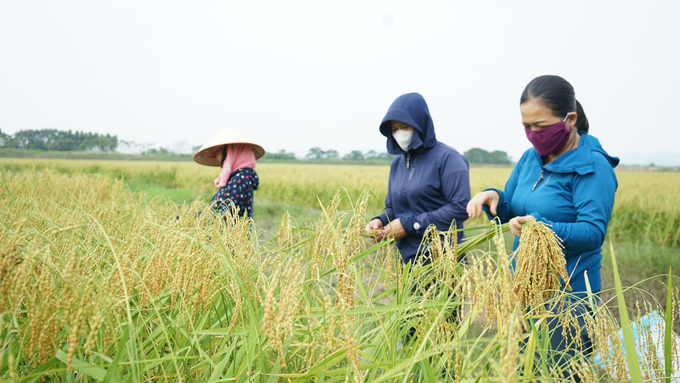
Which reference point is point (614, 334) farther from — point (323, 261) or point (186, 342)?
point (186, 342)

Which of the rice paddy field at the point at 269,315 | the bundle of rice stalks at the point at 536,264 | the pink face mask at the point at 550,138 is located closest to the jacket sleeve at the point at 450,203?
the pink face mask at the point at 550,138

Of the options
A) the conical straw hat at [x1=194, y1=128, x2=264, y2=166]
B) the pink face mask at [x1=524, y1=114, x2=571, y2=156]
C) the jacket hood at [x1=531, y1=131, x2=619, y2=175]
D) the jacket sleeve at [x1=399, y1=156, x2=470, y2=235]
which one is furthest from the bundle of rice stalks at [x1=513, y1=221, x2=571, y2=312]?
the conical straw hat at [x1=194, y1=128, x2=264, y2=166]

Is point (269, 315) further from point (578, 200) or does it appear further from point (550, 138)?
point (550, 138)

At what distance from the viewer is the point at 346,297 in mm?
1025

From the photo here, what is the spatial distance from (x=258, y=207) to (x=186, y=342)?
980cm

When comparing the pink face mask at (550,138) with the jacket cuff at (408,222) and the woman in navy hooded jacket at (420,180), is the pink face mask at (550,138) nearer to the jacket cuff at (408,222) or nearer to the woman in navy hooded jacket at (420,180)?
the woman in navy hooded jacket at (420,180)

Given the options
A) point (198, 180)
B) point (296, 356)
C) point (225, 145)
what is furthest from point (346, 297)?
point (198, 180)

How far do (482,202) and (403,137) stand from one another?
98cm

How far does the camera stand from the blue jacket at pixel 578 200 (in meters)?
1.72

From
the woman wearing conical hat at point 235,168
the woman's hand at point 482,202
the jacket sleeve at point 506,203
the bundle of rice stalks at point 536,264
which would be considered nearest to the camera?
the bundle of rice stalks at point 536,264

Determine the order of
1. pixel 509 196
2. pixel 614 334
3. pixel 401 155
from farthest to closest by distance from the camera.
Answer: pixel 401 155 → pixel 509 196 → pixel 614 334

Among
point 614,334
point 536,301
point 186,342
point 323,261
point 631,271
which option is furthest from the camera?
point 631,271

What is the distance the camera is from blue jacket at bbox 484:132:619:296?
67.6 inches

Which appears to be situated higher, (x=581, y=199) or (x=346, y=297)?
(x=581, y=199)
